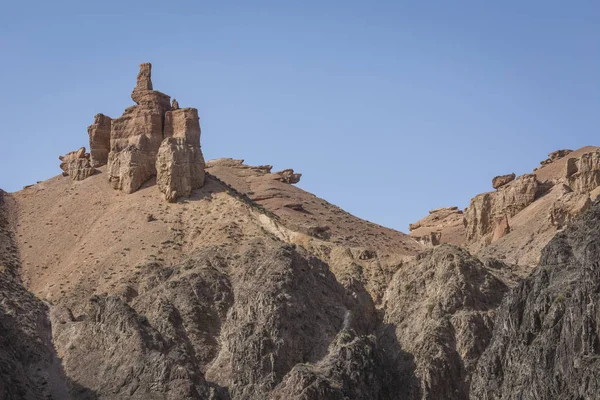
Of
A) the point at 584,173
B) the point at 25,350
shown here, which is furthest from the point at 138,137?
the point at 25,350

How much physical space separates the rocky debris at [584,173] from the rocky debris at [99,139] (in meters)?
52.4

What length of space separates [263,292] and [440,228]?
82364 millimetres

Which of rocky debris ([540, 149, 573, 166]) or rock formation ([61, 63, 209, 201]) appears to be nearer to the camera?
rock formation ([61, 63, 209, 201])

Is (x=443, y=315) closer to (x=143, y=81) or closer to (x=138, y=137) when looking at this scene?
(x=138, y=137)

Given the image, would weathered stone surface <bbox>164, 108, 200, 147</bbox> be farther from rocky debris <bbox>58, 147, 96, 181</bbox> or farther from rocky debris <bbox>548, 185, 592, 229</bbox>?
rocky debris <bbox>548, 185, 592, 229</bbox>

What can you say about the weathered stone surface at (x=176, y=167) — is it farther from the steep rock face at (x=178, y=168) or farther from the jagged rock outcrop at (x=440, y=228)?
the jagged rock outcrop at (x=440, y=228)

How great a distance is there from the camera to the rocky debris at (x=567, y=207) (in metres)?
132

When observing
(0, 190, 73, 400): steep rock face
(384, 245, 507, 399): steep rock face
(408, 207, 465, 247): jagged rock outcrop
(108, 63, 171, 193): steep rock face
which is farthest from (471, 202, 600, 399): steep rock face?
(408, 207, 465, 247): jagged rock outcrop

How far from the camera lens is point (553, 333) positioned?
75562 millimetres

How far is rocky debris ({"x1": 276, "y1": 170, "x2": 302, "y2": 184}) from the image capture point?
19412 cm

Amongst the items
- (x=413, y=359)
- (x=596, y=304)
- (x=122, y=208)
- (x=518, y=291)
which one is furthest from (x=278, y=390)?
(x=122, y=208)

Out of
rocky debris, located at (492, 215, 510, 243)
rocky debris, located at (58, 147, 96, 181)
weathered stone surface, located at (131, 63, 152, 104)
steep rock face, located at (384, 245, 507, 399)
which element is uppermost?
weathered stone surface, located at (131, 63, 152, 104)

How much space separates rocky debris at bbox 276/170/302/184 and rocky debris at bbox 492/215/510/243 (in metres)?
48.7

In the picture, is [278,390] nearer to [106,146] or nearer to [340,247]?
[340,247]
